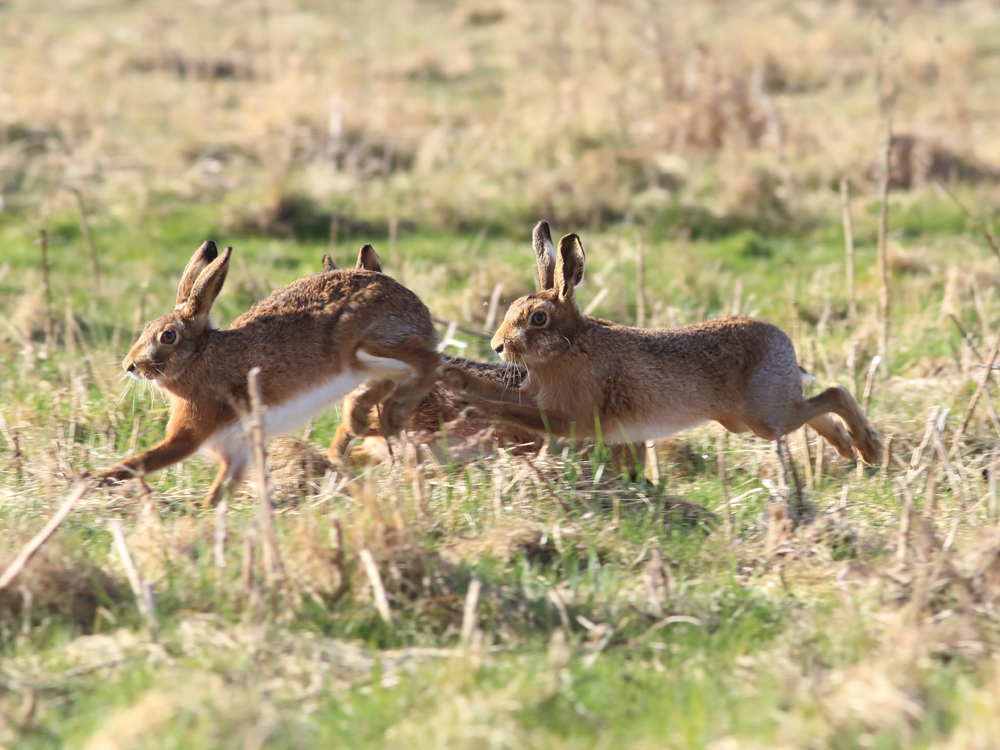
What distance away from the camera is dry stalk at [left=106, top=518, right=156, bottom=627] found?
11.1ft

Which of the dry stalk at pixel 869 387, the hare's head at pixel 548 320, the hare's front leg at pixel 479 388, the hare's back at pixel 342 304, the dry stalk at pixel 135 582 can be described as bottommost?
the dry stalk at pixel 869 387

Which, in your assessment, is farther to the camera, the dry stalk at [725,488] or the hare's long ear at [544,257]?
the hare's long ear at [544,257]

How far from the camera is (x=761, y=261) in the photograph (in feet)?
28.3

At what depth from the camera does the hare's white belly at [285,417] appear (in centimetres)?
446

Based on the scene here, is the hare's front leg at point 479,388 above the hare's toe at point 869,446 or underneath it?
above

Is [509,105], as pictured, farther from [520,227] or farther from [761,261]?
[761,261]

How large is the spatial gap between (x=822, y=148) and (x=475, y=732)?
9016mm

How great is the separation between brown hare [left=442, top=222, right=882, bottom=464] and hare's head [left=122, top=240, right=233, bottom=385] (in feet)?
3.27

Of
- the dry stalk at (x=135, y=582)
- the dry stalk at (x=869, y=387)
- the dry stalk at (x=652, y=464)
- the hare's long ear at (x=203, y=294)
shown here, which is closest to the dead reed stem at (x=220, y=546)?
the dry stalk at (x=135, y=582)

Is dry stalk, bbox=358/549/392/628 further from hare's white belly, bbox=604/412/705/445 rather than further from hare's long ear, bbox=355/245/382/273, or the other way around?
hare's long ear, bbox=355/245/382/273

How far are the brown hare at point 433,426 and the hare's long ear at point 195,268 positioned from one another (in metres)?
0.52

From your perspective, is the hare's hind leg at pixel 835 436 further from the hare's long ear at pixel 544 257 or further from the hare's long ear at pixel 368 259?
the hare's long ear at pixel 368 259

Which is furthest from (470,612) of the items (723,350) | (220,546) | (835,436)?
(835,436)

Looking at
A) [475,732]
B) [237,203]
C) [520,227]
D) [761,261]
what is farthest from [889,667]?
[237,203]
